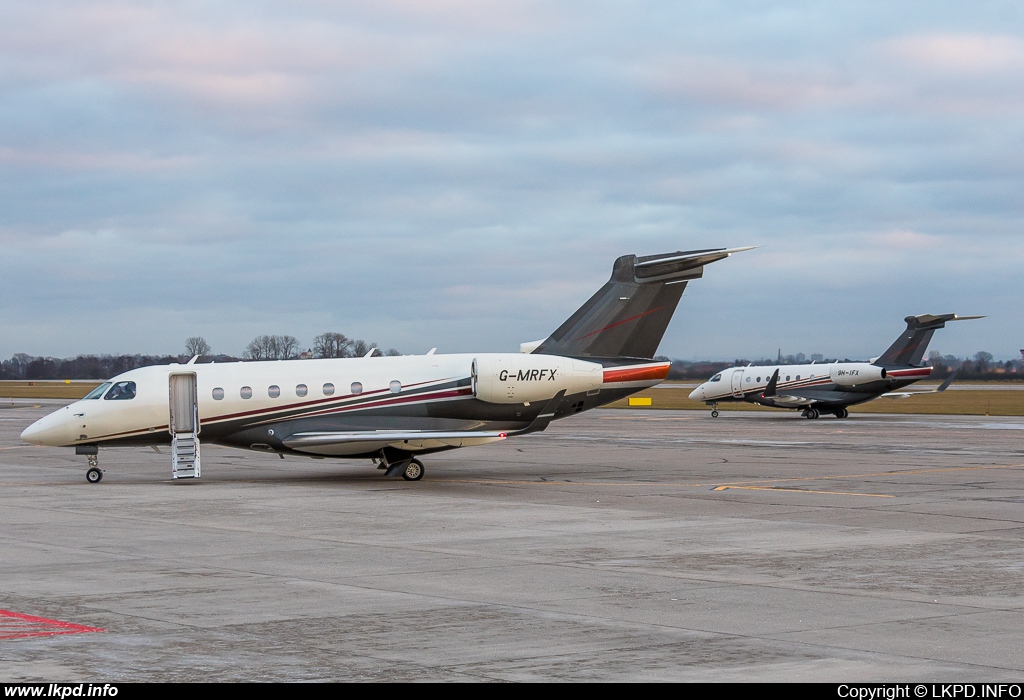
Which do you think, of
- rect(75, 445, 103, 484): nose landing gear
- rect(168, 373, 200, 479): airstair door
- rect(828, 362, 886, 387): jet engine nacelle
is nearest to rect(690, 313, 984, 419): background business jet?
rect(828, 362, 886, 387): jet engine nacelle

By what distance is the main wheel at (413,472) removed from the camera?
2744 cm

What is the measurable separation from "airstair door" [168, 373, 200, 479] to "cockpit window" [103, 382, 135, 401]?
95cm

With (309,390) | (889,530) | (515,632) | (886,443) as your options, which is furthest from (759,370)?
(515,632)

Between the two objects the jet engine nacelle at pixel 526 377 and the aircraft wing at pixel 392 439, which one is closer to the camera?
the aircraft wing at pixel 392 439

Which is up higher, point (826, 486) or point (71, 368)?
point (71, 368)

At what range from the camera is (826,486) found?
25422mm

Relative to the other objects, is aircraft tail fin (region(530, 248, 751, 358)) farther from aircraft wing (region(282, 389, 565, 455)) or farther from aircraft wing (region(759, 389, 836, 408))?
aircraft wing (region(759, 389, 836, 408))

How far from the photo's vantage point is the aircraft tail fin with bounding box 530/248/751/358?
93.5ft

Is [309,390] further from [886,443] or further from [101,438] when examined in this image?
[886,443]

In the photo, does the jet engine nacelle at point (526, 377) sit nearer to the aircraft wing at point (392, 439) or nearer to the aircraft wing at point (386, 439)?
the aircraft wing at point (392, 439)

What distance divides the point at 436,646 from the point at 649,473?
20.1 metres

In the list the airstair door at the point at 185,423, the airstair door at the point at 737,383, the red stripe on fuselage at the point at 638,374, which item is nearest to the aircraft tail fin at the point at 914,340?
the airstair door at the point at 737,383

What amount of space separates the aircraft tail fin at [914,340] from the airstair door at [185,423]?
42728 mm

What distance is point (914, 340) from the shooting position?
59688mm
